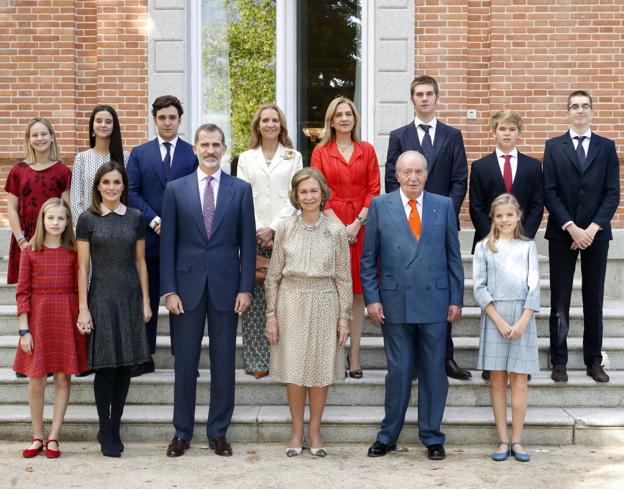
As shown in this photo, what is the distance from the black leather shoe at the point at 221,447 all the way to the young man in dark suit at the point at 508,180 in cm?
204

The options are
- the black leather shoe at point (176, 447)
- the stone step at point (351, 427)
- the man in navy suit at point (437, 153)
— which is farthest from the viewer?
the man in navy suit at point (437, 153)

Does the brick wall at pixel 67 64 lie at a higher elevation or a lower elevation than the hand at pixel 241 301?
higher

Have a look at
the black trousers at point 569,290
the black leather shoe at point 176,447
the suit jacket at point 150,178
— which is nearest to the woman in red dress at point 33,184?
the suit jacket at point 150,178

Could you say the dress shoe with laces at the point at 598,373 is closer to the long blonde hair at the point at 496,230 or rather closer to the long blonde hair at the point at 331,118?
the long blonde hair at the point at 496,230

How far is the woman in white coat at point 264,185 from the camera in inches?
227

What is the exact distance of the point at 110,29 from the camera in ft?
26.9

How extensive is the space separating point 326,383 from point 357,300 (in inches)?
40.0

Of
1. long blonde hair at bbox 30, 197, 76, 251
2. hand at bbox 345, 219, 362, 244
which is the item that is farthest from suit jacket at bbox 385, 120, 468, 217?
long blonde hair at bbox 30, 197, 76, 251

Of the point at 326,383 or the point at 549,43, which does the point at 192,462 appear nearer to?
the point at 326,383

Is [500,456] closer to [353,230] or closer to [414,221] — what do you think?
[414,221]

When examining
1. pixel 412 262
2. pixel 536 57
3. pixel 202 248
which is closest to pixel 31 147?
pixel 202 248

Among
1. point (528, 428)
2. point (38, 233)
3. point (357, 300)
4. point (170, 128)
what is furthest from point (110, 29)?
point (528, 428)

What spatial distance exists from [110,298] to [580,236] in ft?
11.2

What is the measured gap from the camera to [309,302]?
16.7 ft
